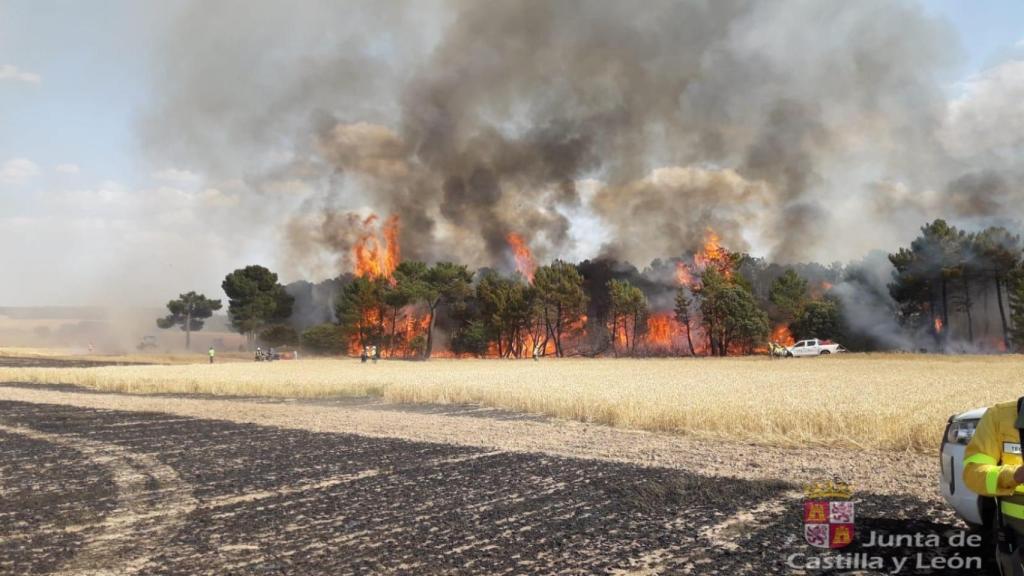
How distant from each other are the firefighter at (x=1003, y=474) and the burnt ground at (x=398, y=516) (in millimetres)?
2746

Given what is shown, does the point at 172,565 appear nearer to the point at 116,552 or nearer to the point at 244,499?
the point at 116,552

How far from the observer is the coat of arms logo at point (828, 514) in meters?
7.45

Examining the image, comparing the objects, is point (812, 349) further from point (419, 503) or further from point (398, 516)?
point (398, 516)

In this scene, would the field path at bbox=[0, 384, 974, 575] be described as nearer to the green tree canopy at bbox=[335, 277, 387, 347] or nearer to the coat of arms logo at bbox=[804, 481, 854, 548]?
the coat of arms logo at bbox=[804, 481, 854, 548]

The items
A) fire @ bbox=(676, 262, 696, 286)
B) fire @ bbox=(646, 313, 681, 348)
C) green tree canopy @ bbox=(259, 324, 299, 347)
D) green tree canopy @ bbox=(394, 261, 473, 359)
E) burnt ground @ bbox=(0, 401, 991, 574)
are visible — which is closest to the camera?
burnt ground @ bbox=(0, 401, 991, 574)

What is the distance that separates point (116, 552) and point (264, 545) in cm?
151

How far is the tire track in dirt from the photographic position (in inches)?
279

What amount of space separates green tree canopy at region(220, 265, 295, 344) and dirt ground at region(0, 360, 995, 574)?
3508 inches

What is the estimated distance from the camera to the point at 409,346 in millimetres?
92500

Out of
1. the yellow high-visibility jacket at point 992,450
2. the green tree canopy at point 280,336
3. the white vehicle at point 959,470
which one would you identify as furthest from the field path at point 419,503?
the green tree canopy at point 280,336

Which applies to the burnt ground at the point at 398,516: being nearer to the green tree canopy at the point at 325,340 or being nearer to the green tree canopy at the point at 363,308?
the green tree canopy at the point at 363,308

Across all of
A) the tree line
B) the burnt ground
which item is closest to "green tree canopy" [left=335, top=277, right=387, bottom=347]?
the tree line

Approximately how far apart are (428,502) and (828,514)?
507 cm

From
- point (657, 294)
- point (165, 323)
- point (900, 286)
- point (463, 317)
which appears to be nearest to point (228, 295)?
point (165, 323)
